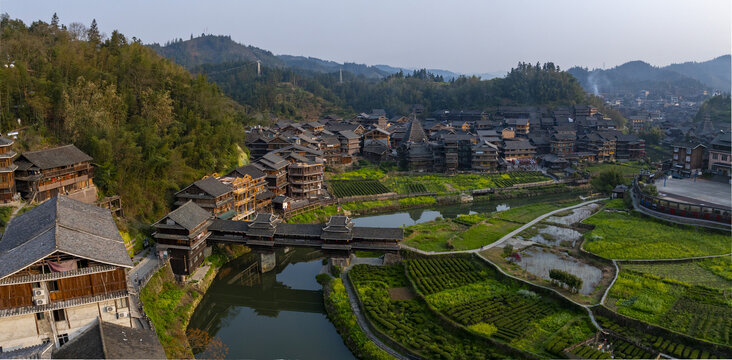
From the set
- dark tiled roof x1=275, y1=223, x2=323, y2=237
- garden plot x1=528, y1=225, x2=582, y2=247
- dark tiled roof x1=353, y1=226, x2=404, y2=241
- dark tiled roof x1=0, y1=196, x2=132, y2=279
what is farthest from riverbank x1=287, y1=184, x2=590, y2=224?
dark tiled roof x1=0, y1=196, x2=132, y2=279

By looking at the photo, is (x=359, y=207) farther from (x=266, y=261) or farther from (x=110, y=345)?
(x=110, y=345)

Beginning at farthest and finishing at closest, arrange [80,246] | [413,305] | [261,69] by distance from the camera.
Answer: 1. [261,69]
2. [413,305]
3. [80,246]

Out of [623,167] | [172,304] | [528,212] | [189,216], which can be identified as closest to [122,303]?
[172,304]

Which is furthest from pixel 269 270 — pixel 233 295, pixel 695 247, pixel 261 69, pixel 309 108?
pixel 261 69

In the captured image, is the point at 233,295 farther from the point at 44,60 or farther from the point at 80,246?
the point at 44,60

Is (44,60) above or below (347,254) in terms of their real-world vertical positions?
above

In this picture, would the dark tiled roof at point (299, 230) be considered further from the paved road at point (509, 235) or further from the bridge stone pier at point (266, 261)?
the paved road at point (509, 235)
